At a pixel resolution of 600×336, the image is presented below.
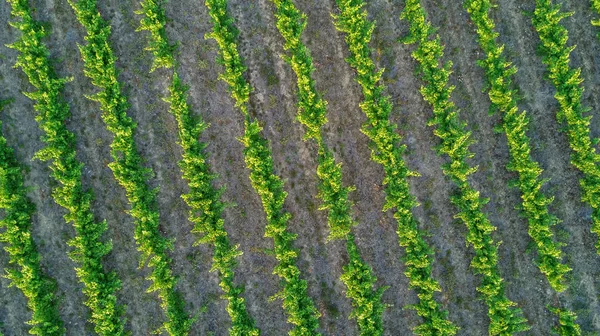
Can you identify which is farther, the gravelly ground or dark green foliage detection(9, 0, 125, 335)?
the gravelly ground

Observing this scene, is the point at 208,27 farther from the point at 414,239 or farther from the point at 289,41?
the point at 414,239

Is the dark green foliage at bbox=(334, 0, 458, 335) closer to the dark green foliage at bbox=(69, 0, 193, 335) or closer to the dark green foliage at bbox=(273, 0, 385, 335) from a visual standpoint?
the dark green foliage at bbox=(273, 0, 385, 335)

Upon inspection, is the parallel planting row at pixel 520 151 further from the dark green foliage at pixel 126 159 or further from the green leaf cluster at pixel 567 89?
the dark green foliage at pixel 126 159

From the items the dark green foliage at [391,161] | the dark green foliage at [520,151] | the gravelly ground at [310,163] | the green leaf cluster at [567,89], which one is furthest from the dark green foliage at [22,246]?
the green leaf cluster at [567,89]

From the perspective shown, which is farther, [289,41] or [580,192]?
[580,192]

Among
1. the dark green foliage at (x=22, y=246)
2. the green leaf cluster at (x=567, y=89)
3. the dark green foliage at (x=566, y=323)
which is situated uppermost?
the green leaf cluster at (x=567, y=89)

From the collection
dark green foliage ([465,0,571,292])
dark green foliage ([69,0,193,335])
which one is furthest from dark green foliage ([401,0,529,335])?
dark green foliage ([69,0,193,335])

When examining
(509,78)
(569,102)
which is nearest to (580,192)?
(569,102)
